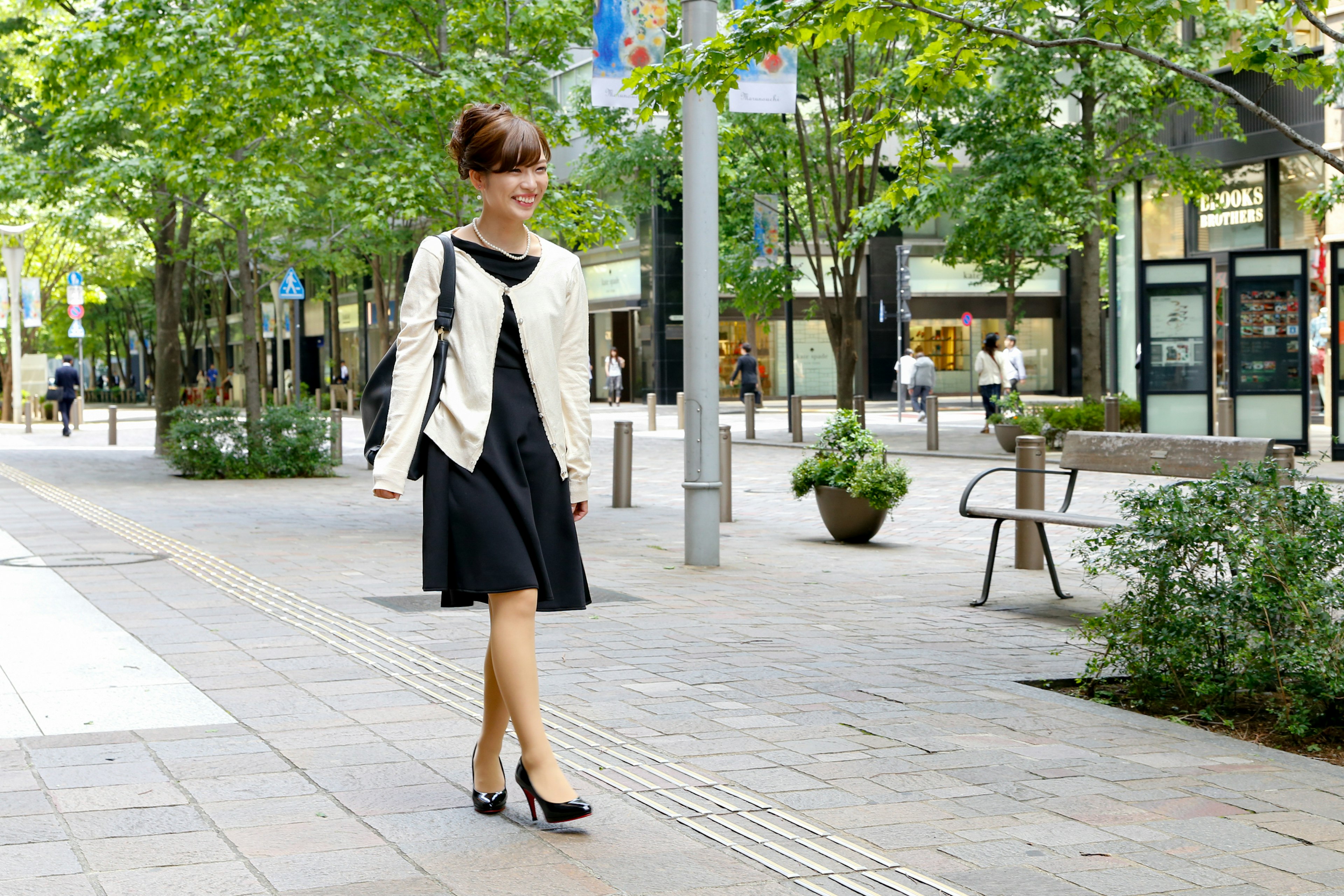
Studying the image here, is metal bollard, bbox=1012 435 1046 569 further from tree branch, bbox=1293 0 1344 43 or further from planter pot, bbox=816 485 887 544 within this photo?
tree branch, bbox=1293 0 1344 43

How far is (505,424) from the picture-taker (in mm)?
4168

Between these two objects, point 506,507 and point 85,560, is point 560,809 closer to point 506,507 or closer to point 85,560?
point 506,507

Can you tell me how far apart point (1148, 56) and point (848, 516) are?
6313 millimetres

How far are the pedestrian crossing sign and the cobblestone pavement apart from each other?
20.4m

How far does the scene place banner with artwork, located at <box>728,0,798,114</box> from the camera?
1052 centimetres

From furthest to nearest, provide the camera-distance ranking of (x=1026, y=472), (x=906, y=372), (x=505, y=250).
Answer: (x=906, y=372)
(x=1026, y=472)
(x=505, y=250)

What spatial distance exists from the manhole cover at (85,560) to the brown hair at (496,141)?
7.05 m

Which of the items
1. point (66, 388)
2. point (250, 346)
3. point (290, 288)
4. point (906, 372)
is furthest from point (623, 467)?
point (66, 388)

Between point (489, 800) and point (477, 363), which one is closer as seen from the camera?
point (477, 363)

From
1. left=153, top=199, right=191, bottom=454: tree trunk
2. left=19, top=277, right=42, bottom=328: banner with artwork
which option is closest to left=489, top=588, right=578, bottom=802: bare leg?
left=153, top=199, right=191, bottom=454: tree trunk

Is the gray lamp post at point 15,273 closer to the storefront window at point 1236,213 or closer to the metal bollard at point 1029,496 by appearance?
the storefront window at point 1236,213

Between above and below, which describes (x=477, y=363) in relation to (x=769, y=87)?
below

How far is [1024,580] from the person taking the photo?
973 centimetres

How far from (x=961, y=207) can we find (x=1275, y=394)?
582 centimetres
